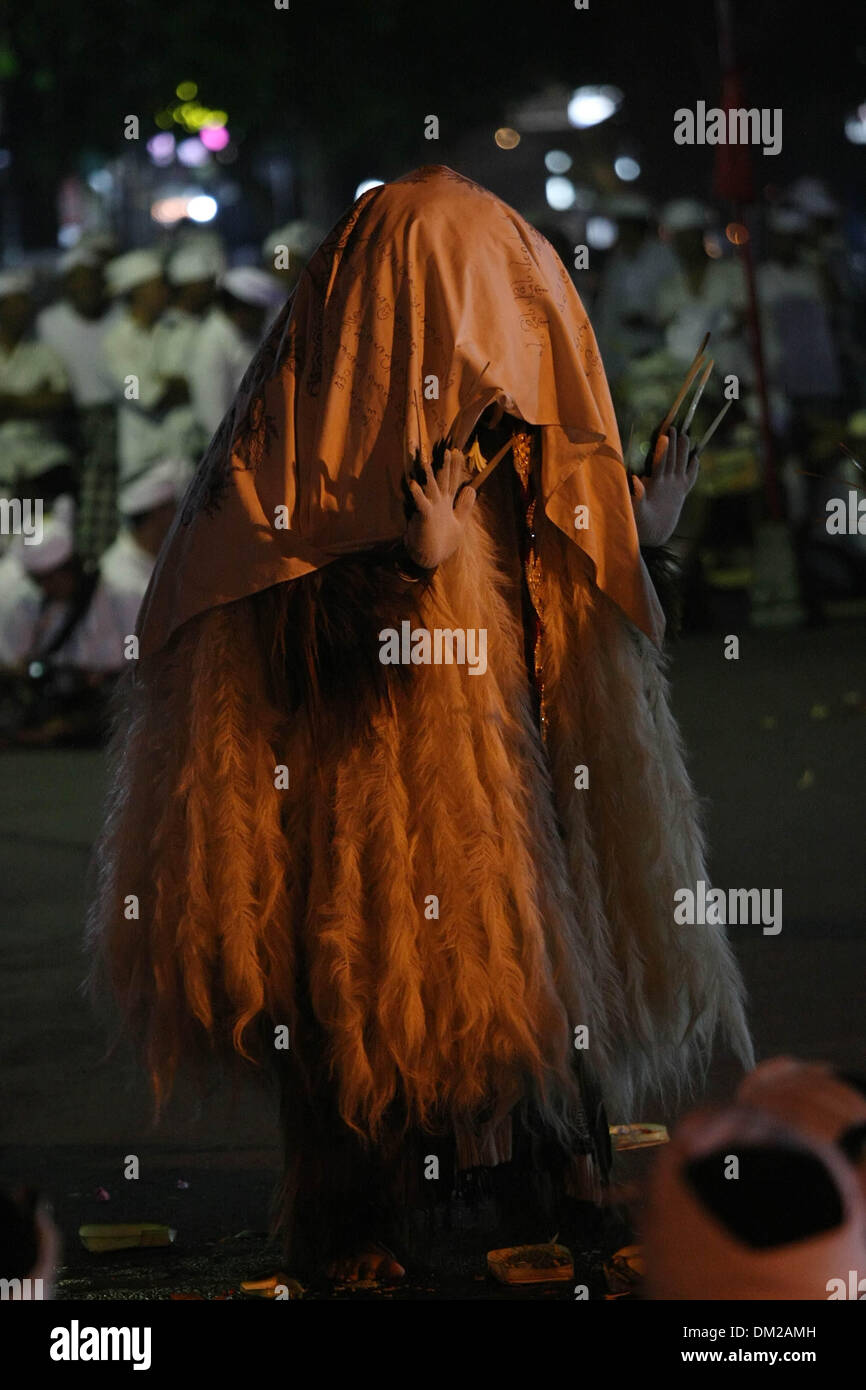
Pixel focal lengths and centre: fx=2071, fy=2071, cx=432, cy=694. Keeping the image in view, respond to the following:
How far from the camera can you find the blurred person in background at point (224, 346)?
32.3 ft

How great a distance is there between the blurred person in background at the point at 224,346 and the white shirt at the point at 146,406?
0.34 feet

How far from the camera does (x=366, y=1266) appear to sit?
3.37 metres

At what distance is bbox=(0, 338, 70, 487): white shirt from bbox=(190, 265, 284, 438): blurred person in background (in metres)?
0.65

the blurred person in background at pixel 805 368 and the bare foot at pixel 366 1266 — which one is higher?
the blurred person in background at pixel 805 368

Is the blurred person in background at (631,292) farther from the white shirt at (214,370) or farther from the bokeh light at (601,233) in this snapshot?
the white shirt at (214,370)

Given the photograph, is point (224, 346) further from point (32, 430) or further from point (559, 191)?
point (559, 191)

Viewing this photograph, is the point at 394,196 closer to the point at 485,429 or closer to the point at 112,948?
the point at 485,429

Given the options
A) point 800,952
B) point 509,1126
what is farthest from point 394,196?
point 800,952

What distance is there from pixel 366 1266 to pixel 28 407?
23.3 feet

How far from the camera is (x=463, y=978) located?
129 inches

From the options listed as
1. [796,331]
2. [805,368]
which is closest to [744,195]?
[796,331]

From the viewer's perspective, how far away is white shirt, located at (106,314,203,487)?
9.60 metres

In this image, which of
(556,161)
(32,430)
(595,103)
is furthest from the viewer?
(556,161)

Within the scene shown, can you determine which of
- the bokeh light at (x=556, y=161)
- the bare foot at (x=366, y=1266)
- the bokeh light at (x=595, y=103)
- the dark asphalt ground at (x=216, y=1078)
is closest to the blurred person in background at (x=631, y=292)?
the dark asphalt ground at (x=216, y=1078)
